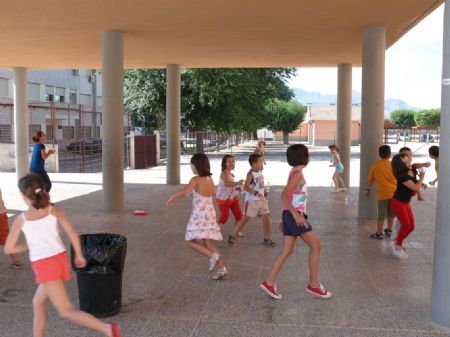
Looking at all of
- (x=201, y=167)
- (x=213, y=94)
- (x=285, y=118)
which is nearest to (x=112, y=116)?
(x=201, y=167)

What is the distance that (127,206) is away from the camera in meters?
12.2

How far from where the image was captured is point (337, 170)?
14.6m

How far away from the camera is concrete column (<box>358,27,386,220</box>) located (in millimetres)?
10312

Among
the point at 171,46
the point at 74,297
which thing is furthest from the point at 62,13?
the point at 74,297

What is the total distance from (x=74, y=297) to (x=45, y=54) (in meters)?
11.0

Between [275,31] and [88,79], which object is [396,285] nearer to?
[275,31]

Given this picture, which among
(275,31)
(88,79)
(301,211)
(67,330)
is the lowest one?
(67,330)

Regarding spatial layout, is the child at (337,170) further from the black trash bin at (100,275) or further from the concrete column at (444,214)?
the black trash bin at (100,275)

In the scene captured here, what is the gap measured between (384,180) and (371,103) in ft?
8.60

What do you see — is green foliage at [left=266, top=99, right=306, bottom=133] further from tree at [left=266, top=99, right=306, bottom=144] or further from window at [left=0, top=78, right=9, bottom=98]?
window at [left=0, top=78, right=9, bottom=98]

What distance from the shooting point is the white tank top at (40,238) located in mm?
3902

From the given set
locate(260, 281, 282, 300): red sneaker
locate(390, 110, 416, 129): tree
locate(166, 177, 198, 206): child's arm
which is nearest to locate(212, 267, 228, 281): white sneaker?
locate(260, 281, 282, 300): red sneaker

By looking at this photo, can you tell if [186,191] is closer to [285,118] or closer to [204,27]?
[204,27]

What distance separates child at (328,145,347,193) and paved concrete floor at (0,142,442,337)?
4.45m
